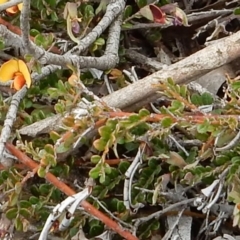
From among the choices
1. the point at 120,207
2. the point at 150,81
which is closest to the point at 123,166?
the point at 120,207

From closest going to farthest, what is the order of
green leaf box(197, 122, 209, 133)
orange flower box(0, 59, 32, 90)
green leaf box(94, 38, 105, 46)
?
green leaf box(197, 122, 209, 133) → orange flower box(0, 59, 32, 90) → green leaf box(94, 38, 105, 46)

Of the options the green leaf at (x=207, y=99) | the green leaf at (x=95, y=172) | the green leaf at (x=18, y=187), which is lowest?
the green leaf at (x=18, y=187)

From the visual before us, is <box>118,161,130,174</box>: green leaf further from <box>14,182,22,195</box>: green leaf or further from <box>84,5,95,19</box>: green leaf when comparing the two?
<box>84,5,95,19</box>: green leaf

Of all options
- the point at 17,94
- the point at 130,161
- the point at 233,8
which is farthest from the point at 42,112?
the point at 233,8

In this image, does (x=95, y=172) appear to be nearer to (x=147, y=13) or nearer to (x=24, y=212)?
(x=24, y=212)

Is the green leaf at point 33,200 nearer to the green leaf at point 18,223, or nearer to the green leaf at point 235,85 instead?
the green leaf at point 18,223

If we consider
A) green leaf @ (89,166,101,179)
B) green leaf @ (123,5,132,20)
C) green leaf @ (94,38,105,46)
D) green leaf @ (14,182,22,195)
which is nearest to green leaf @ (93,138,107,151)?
green leaf @ (89,166,101,179)

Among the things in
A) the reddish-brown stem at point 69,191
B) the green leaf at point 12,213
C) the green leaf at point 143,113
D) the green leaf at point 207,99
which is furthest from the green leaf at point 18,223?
the green leaf at point 207,99
